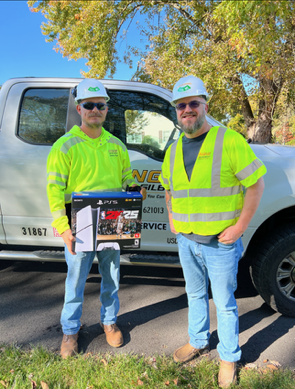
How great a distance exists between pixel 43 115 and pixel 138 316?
7.43ft

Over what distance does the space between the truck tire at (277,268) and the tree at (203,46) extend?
5.43m

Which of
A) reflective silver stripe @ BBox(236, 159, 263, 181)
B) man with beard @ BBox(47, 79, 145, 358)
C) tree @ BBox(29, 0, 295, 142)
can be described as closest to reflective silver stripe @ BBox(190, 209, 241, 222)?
reflective silver stripe @ BBox(236, 159, 263, 181)

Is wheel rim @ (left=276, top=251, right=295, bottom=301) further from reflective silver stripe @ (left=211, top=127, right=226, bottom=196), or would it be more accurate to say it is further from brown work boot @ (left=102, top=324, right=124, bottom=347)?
brown work boot @ (left=102, top=324, right=124, bottom=347)

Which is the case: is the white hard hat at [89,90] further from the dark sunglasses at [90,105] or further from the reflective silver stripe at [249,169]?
the reflective silver stripe at [249,169]

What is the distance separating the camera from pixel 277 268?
9.11 feet

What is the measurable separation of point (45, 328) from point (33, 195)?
127cm

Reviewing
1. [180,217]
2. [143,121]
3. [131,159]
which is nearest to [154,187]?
[131,159]

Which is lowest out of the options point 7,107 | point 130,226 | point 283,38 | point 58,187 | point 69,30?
point 130,226

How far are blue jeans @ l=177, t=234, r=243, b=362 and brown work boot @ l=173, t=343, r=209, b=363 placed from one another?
0.24 meters

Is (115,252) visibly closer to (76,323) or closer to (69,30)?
(76,323)

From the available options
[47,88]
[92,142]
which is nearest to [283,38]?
[47,88]

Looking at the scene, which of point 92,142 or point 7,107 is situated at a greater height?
point 7,107

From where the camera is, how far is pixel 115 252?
2387 mm

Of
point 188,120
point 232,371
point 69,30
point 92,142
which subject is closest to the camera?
point 188,120
